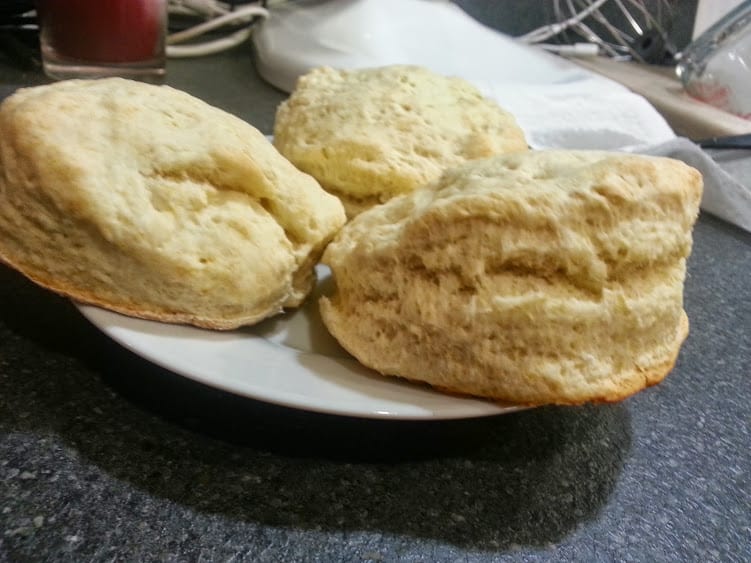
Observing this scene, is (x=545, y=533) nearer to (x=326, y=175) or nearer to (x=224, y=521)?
(x=224, y=521)

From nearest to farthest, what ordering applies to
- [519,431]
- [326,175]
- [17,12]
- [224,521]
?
Result: [224,521] → [519,431] → [326,175] → [17,12]

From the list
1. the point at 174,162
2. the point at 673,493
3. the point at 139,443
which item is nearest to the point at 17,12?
the point at 174,162

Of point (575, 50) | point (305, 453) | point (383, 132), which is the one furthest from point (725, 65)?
point (305, 453)

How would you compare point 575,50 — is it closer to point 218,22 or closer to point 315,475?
point 218,22

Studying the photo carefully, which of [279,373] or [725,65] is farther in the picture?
[725,65]

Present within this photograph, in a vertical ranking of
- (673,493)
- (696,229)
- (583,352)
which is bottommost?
(696,229)

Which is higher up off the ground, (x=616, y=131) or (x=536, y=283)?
(x=536, y=283)
